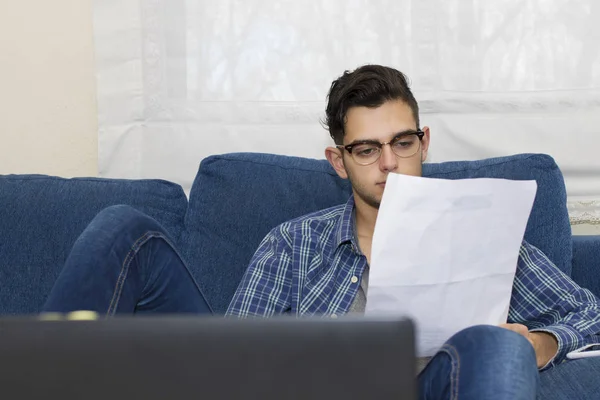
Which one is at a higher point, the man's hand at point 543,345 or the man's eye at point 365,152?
the man's eye at point 365,152

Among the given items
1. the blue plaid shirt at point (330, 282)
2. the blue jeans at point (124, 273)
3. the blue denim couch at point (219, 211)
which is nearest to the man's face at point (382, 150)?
the blue plaid shirt at point (330, 282)

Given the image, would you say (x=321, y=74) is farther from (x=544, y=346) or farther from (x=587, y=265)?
(x=544, y=346)

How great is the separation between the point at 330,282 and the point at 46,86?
1.13 m

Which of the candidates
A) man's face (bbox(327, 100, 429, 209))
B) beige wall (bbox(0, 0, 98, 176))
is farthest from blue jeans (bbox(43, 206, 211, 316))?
beige wall (bbox(0, 0, 98, 176))

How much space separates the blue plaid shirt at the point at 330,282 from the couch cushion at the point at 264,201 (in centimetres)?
12

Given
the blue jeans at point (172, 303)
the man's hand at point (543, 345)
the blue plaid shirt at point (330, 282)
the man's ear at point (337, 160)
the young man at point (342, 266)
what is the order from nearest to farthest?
the blue jeans at point (172, 303) < the young man at point (342, 266) < the man's hand at point (543, 345) < the blue plaid shirt at point (330, 282) < the man's ear at point (337, 160)

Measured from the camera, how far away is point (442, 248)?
51.3 inches

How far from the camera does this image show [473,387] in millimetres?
956

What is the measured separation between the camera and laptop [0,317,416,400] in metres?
0.53

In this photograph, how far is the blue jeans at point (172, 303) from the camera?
3.16 ft

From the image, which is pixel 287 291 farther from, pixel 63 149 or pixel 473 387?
pixel 63 149

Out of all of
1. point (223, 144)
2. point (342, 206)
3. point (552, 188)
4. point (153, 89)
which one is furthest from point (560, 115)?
point (153, 89)

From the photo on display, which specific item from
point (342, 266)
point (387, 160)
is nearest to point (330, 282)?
point (342, 266)

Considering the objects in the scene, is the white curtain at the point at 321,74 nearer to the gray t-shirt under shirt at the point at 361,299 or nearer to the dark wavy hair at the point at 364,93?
the dark wavy hair at the point at 364,93
